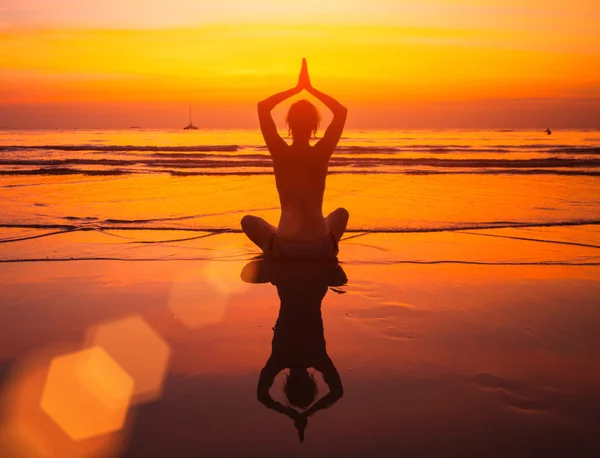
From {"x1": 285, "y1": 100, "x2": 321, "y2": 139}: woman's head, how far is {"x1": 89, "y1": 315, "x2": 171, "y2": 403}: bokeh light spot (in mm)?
2692

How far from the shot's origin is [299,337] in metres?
4.34

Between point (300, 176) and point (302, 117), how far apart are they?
0.66m

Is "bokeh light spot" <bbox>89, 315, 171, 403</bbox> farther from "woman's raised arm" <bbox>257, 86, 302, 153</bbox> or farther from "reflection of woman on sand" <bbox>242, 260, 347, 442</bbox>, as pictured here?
"woman's raised arm" <bbox>257, 86, 302, 153</bbox>

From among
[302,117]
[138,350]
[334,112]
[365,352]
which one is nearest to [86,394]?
[138,350]

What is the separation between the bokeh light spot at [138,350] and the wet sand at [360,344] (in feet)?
0.19

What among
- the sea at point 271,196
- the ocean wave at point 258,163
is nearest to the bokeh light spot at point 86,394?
the sea at point 271,196

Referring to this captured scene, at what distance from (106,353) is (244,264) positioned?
3.12 metres

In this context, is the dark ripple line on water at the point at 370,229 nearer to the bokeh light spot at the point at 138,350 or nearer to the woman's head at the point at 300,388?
the bokeh light spot at the point at 138,350

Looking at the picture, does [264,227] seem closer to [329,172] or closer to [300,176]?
[300,176]

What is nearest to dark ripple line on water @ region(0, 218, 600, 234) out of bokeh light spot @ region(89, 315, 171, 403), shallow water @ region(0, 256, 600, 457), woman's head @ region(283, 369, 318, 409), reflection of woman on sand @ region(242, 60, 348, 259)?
reflection of woman on sand @ region(242, 60, 348, 259)

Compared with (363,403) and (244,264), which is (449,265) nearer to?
(244,264)

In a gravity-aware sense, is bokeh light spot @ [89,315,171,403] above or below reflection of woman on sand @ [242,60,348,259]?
below

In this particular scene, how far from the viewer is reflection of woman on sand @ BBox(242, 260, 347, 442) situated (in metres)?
3.27

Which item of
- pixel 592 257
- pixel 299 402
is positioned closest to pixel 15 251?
pixel 299 402
